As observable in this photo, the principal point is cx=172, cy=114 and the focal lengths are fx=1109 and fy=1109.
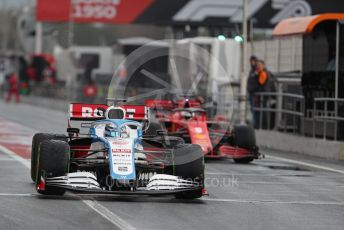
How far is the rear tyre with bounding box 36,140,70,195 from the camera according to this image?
1329cm

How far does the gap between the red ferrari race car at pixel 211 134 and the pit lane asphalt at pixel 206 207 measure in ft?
7.91

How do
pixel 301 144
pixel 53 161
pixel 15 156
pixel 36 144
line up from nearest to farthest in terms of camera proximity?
pixel 53 161
pixel 36 144
pixel 15 156
pixel 301 144

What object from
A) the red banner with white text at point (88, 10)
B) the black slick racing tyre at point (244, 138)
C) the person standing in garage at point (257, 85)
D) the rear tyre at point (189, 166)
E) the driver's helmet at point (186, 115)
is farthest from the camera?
the red banner with white text at point (88, 10)

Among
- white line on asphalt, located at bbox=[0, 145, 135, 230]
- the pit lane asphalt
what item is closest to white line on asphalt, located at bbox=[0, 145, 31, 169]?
the pit lane asphalt

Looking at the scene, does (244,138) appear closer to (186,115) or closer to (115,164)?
(186,115)

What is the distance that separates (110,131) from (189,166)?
4.07 ft

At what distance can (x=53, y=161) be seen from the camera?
43.8 feet

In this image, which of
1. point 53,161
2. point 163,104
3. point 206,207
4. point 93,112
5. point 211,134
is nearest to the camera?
point 206,207

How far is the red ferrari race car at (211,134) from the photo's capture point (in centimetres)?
2009

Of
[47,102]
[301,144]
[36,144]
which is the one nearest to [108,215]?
[36,144]

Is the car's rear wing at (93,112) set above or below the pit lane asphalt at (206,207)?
above

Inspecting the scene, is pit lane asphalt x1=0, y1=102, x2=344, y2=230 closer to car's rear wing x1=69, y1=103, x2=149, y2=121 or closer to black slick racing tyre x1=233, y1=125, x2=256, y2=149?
car's rear wing x1=69, y1=103, x2=149, y2=121

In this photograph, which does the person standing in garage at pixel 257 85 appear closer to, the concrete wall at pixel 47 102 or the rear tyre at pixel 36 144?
the rear tyre at pixel 36 144

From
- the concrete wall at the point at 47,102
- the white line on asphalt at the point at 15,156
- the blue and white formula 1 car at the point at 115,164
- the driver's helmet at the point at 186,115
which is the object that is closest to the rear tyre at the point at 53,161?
the blue and white formula 1 car at the point at 115,164
